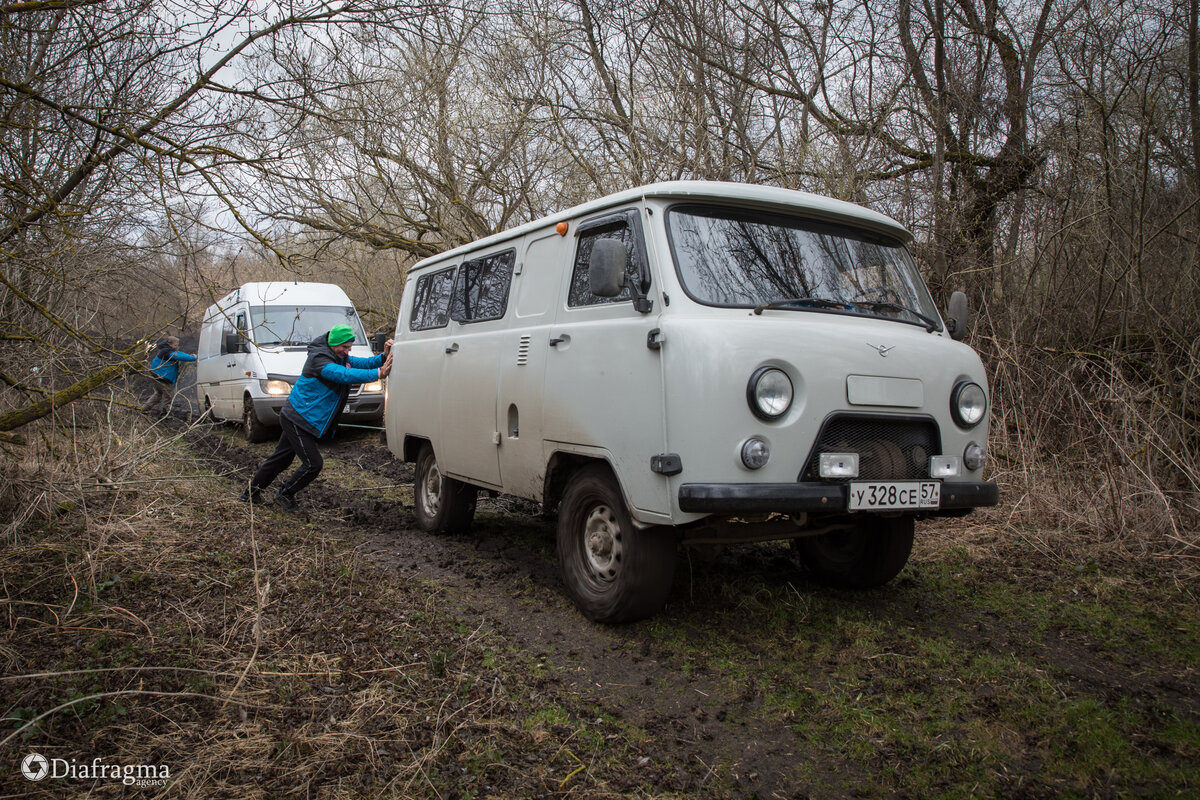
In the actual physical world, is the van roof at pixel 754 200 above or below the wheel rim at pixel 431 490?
above

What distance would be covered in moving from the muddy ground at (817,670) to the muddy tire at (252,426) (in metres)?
6.49

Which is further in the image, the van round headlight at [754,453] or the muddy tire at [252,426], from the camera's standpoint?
the muddy tire at [252,426]

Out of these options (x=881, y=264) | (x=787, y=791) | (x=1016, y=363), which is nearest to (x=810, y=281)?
(x=881, y=264)

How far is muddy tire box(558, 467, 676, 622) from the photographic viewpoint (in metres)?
4.14

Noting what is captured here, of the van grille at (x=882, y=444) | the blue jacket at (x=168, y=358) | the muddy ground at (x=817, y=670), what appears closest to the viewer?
the muddy ground at (x=817, y=670)

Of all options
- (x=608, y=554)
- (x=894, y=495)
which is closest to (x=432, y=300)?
(x=608, y=554)

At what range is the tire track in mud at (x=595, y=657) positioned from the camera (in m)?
3.09

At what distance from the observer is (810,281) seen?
4.41 m

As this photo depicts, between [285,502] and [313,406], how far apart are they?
2.93ft

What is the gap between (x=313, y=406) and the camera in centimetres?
711

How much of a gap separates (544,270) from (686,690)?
267 centimetres

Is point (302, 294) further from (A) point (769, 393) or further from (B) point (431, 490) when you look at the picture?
(A) point (769, 393)

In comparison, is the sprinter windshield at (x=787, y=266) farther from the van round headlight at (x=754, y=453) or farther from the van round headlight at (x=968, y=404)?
the van round headlight at (x=754, y=453)

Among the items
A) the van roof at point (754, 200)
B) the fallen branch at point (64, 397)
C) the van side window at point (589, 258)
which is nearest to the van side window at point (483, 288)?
the van roof at point (754, 200)
